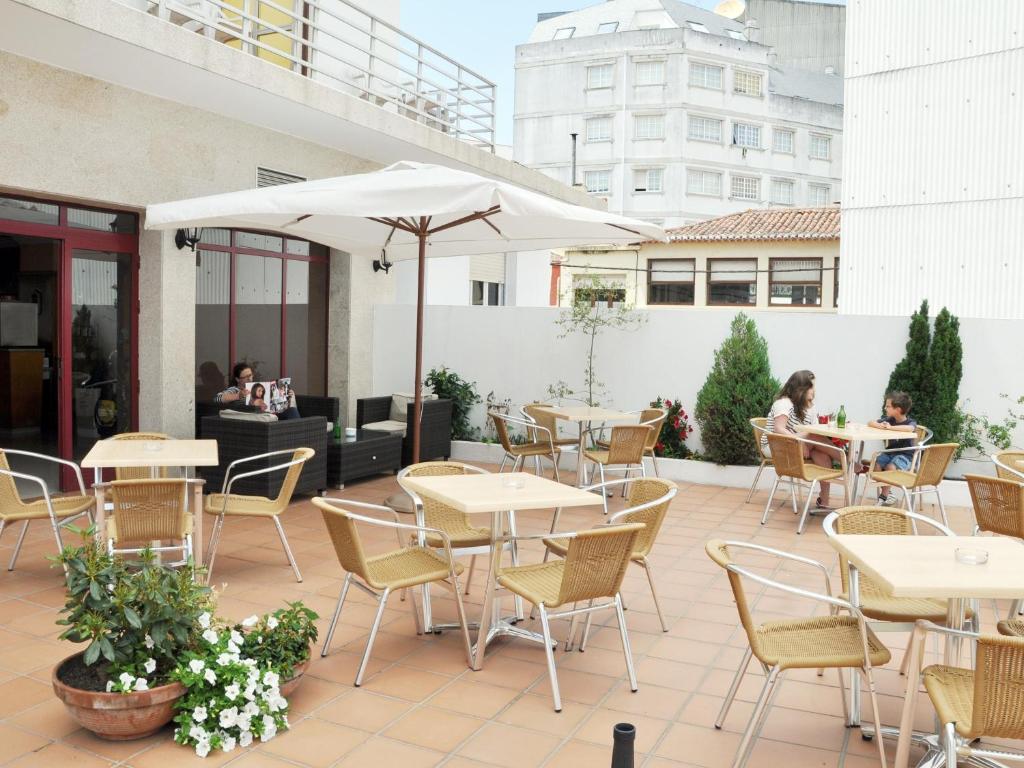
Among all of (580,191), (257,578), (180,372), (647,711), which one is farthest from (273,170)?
(647,711)

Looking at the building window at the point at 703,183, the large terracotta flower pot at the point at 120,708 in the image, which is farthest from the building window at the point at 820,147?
the large terracotta flower pot at the point at 120,708

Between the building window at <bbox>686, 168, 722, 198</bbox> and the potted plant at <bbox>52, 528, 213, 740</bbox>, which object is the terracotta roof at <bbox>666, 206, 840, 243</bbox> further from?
the potted plant at <bbox>52, 528, 213, 740</bbox>

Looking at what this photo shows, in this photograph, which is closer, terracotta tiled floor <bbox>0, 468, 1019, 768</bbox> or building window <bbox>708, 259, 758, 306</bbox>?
terracotta tiled floor <bbox>0, 468, 1019, 768</bbox>

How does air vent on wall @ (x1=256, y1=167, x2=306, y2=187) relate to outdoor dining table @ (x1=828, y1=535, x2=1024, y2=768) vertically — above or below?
above

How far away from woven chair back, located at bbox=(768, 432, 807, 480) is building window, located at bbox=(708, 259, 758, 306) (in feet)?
72.3

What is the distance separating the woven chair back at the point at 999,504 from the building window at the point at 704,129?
38928 millimetres

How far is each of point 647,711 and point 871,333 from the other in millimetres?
7080

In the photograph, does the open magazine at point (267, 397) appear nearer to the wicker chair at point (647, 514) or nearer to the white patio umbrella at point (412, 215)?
the white patio umbrella at point (412, 215)

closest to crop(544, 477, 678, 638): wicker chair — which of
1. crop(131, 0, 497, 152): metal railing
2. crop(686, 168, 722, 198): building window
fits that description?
crop(131, 0, 497, 152): metal railing

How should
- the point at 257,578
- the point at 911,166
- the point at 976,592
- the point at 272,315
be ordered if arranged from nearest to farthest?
1. the point at 976,592
2. the point at 257,578
3. the point at 272,315
4. the point at 911,166

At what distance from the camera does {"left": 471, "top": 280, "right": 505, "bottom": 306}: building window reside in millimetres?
17297

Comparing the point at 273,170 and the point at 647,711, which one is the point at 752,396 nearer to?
the point at 273,170

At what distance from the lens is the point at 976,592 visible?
3.33 meters

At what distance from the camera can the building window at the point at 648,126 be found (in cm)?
4262
